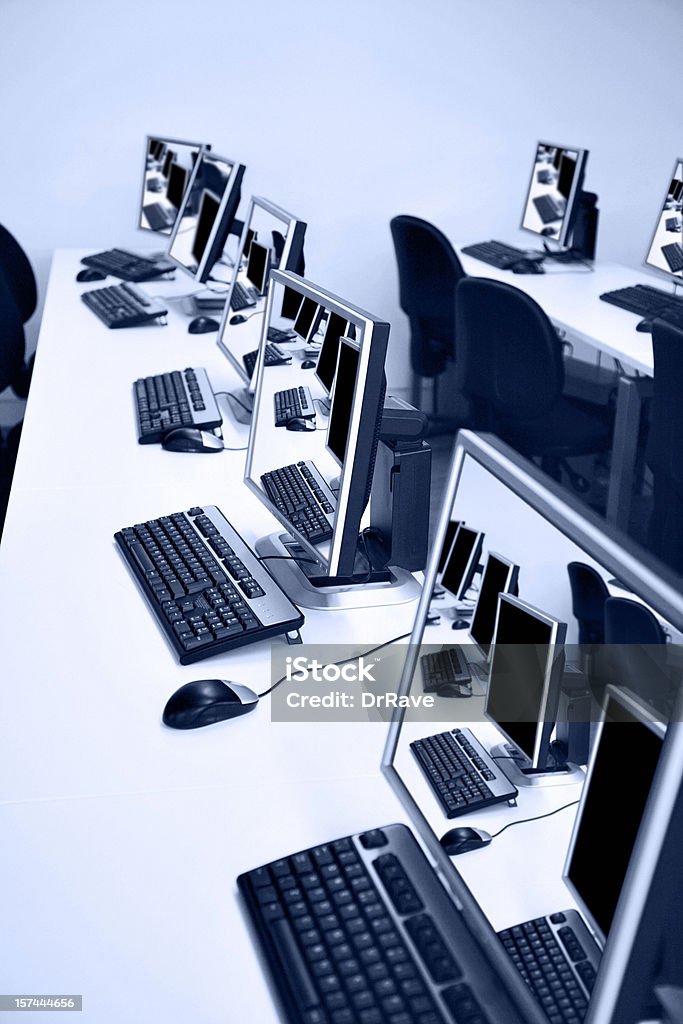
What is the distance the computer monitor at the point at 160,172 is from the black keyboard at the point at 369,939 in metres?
3.05

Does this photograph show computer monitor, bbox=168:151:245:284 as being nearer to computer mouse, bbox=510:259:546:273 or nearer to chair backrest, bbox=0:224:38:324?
chair backrest, bbox=0:224:38:324

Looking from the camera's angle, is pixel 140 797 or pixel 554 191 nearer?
pixel 140 797

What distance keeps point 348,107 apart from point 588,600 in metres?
3.95

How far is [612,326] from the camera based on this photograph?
3.03 metres

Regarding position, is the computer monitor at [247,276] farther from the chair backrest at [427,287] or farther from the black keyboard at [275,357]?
the chair backrest at [427,287]

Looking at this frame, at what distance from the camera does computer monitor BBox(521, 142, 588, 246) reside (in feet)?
12.1

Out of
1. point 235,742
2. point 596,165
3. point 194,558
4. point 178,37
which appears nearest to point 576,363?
point 596,165

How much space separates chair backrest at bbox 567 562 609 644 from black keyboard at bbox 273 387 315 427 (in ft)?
2.35

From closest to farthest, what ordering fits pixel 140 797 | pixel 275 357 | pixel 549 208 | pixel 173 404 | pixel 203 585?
1. pixel 140 797
2. pixel 203 585
3. pixel 275 357
4. pixel 173 404
5. pixel 549 208

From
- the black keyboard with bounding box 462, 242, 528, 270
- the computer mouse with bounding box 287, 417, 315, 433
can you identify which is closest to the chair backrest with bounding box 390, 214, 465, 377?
→ the black keyboard with bounding box 462, 242, 528, 270

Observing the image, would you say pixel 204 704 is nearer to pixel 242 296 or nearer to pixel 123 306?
pixel 242 296

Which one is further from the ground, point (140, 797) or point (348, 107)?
point (348, 107)

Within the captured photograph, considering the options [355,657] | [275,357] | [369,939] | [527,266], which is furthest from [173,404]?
[527,266]

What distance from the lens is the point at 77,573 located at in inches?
57.6
